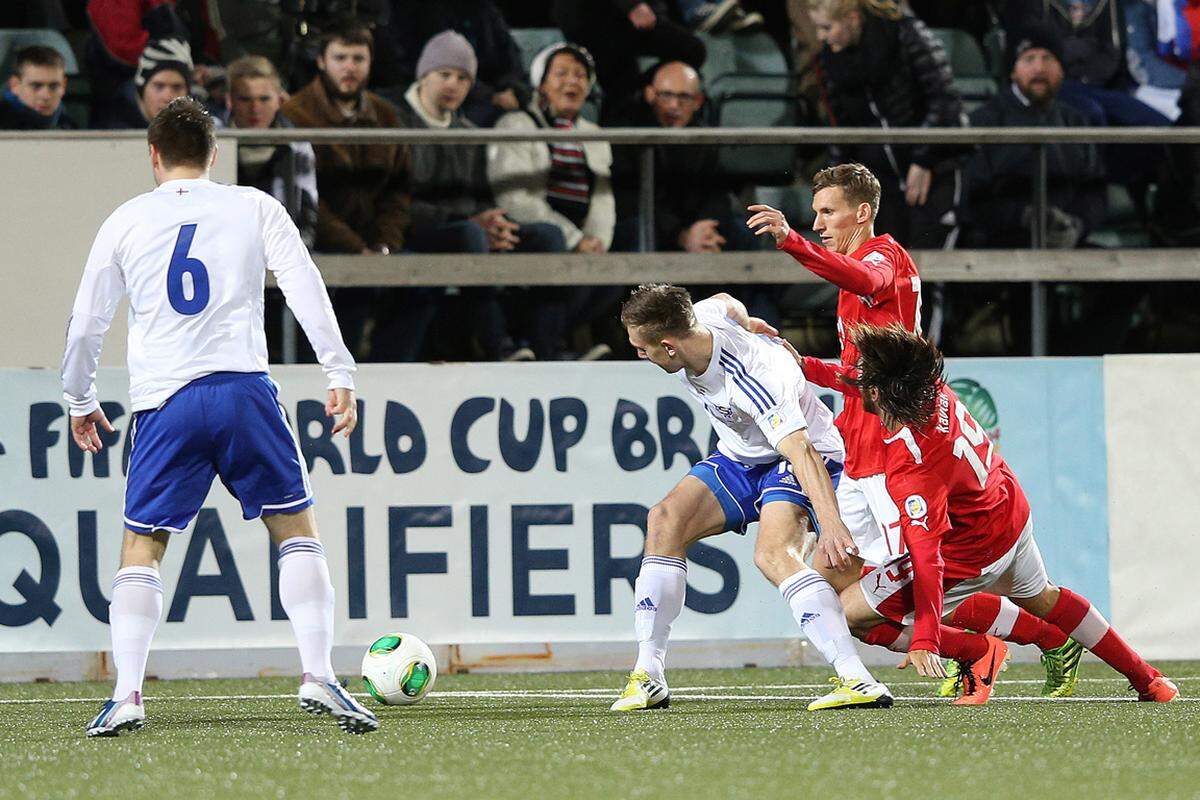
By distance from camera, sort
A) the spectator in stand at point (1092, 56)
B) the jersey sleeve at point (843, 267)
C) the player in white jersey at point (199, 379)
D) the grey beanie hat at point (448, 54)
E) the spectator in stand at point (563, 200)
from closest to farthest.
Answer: the player in white jersey at point (199, 379), the jersey sleeve at point (843, 267), the spectator in stand at point (563, 200), the grey beanie hat at point (448, 54), the spectator in stand at point (1092, 56)

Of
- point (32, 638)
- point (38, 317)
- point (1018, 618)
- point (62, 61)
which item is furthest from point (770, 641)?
point (62, 61)

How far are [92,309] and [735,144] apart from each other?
5.28m

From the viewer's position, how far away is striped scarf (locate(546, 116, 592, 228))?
9.86m

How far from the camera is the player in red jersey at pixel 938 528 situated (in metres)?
5.65

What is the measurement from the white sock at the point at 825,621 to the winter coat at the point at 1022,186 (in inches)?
188

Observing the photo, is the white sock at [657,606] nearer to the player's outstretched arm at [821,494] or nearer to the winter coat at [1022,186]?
the player's outstretched arm at [821,494]

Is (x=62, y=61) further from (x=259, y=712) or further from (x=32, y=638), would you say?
(x=259, y=712)

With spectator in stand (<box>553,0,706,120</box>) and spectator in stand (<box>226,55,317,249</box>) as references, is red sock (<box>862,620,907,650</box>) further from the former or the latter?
spectator in stand (<box>553,0,706,120</box>)

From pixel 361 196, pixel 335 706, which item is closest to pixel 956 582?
pixel 335 706

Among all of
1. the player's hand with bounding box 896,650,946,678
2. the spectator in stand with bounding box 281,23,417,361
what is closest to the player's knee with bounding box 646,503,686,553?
the player's hand with bounding box 896,650,946,678

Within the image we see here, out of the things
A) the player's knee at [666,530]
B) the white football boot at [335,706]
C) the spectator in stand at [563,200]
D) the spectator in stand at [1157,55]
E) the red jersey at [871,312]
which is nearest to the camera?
the white football boot at [335,706]

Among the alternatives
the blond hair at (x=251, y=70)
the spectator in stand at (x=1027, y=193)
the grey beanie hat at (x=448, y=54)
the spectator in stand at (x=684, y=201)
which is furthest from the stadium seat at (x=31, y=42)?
the spectator in stand at (x=1027, y=193)

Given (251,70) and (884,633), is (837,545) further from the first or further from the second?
(251,70)

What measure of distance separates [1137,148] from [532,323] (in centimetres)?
359
